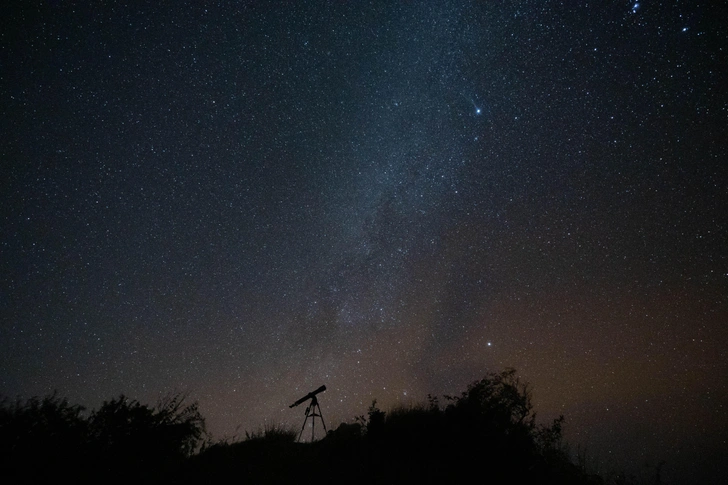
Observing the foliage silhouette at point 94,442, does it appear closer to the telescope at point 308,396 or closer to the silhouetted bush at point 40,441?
the silhouetted bush at point 40,441

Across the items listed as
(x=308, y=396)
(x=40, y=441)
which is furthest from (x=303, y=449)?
(x=40, y=441)

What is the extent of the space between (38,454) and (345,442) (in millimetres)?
6475

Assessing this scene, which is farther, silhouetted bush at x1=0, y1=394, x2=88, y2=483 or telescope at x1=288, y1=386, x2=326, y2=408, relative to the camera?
telescope at x1=288, y1=386, x2=326, y2=408

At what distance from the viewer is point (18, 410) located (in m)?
7.25

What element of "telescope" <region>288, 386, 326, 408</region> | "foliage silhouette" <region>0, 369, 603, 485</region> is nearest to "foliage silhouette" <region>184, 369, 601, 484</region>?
"foliage silhouette" <region>0, 369, 603, 485</region>

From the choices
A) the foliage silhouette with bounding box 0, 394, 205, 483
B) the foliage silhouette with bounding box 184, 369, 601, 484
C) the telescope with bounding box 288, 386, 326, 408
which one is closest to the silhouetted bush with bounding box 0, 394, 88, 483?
the foliage silhouette with bounding box 0, 394, 205, 483

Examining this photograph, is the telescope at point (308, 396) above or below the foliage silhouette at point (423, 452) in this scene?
above

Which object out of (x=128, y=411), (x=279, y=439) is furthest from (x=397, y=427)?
(x=128, y=411)

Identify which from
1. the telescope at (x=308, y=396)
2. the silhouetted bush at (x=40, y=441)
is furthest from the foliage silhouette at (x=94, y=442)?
the telescope at (x=308, y=396)

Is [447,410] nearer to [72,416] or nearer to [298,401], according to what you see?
[298,401]

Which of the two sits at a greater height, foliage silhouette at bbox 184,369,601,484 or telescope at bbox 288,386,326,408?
telescope at bbox 288,386,326,408

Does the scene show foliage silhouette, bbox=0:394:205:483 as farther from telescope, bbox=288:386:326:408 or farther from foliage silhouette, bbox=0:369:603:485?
telescope, bbox=288:386:326:408

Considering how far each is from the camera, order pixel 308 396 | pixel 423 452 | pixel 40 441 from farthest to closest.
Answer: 1. pixel 308 396
2. pixel 423 452
3. pixel 40 441

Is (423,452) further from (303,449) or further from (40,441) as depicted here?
(40,441)
